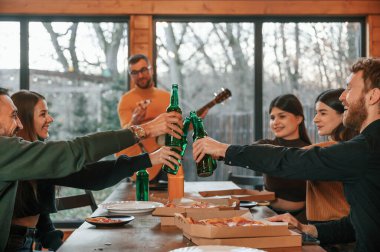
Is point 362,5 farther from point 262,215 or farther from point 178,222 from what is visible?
point 178,222

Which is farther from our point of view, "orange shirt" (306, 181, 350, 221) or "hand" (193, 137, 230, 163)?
"orange shirt" (306, 181, 350, 221)

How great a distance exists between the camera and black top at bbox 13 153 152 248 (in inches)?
103

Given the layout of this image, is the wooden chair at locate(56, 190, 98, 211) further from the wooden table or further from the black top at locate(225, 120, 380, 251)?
the black top at locate(225, 120, 380, 251)

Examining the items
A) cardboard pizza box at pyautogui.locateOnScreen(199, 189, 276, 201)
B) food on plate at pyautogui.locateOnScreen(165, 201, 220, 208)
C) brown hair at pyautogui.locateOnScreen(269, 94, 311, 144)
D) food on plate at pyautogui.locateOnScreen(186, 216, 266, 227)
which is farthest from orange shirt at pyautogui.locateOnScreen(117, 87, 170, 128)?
food on plate at pyautogui.locateOnScreen(186, 216, 266, 227)

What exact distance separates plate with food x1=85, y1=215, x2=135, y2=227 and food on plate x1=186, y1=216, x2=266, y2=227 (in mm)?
386

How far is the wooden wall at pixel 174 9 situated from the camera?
215 inches

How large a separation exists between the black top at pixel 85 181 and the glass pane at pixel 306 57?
10.2ft

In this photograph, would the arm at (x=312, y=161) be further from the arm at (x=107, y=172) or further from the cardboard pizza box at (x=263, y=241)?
the arm at (x=107, y=172)

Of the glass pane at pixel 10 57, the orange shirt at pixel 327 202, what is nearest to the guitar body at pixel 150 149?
Result: the glass pane at pixel 10 57

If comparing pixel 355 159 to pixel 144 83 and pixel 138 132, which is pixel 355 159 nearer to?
pixel 138 132

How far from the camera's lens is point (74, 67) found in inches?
223

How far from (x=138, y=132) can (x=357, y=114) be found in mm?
804

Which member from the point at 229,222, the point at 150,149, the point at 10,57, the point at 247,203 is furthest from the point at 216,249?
the point at 10,57

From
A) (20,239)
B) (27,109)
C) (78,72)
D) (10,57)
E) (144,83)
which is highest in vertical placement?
(10,57)
